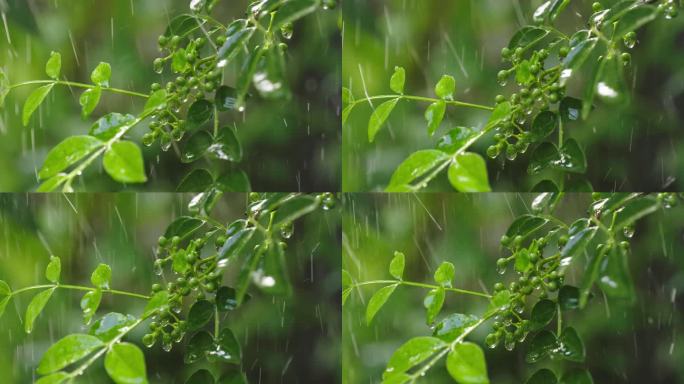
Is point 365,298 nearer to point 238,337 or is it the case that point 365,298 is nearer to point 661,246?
point 238,337

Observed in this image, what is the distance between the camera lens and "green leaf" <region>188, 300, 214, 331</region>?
1316 millimetres

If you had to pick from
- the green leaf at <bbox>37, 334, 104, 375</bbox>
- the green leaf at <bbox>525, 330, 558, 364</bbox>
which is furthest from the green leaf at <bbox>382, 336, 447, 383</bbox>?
the green leaf at <bbox>37, 334, 104, 375</bbox>

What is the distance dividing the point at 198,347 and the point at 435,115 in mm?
524

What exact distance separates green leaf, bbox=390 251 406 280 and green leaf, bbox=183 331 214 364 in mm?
308

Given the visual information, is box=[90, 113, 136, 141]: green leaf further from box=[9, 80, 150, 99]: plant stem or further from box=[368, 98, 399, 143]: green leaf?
box=[368, 98, 399, 143]: green leaf

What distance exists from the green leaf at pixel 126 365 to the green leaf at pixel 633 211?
77 cm

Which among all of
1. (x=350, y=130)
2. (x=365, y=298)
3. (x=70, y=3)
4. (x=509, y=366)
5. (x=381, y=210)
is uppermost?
(x=70, y=3)

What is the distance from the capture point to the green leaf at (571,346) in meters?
1.32

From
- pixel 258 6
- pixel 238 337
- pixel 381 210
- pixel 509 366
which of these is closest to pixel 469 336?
pixel 509 366

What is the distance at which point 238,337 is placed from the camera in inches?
52.7

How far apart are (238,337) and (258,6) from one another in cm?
52

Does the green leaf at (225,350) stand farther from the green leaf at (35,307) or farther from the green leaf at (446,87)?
the green leaf at (446,87)

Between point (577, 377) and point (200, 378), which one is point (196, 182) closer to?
point (200, 378)

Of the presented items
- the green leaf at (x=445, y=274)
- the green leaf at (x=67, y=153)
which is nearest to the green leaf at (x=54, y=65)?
the green leaf at (x=67, y=153)
